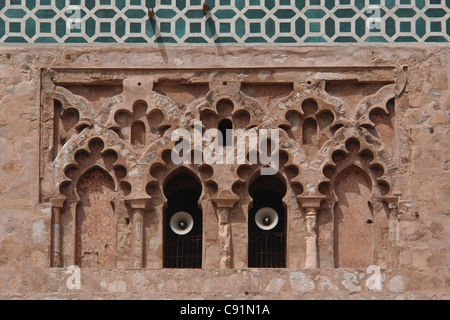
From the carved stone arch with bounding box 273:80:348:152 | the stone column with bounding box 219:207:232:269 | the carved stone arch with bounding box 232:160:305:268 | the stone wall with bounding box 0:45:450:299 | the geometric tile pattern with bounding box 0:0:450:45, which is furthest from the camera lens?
the geometric tile pattern with bounding box 0:0:450:45

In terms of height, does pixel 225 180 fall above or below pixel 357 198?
above

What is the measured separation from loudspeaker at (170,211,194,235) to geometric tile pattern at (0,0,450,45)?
1.75 meters

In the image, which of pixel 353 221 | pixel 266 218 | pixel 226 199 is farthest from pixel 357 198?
pixel 226 199

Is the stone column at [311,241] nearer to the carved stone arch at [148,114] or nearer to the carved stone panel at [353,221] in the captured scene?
the carved stone panel at [353,221]

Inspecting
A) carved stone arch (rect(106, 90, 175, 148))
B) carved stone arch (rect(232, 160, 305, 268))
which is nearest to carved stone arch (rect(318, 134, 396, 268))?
carved stone arch (rect(232, 160, 305, 268))

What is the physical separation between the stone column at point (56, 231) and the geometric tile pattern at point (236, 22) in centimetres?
165

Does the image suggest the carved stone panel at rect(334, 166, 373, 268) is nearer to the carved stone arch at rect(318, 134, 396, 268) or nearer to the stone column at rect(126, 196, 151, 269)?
the carved stone arch at rect(318, 134, 396, 268)

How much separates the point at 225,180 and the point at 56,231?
1.73 metres

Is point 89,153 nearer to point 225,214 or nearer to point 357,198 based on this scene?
point 225,214

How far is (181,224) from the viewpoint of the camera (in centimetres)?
1636

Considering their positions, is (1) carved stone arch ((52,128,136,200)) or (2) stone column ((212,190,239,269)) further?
(1) carved stone arch ((52,128,136,200))

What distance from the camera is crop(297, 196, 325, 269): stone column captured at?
1587 cm

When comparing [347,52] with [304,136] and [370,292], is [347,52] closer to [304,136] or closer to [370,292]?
[304,136]

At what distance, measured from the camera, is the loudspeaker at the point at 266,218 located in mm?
16344
